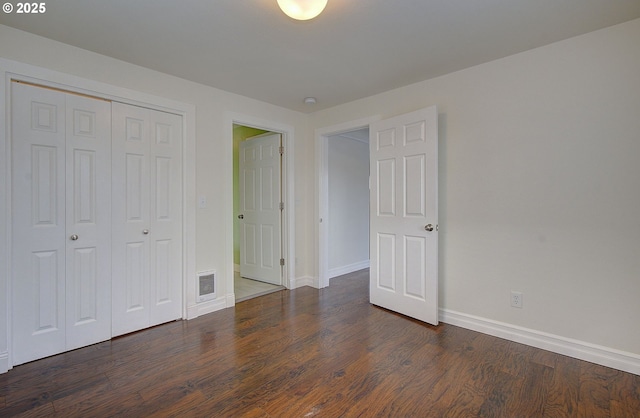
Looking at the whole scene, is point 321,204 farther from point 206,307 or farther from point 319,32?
point 319,32

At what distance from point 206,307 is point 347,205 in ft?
9.02

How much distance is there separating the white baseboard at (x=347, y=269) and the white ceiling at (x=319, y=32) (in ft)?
9.51

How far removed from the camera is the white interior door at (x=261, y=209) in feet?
13.6

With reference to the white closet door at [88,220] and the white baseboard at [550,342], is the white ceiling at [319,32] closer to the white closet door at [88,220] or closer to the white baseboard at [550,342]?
the white closet door at [88,220]

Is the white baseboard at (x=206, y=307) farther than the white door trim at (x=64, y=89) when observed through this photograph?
Yes

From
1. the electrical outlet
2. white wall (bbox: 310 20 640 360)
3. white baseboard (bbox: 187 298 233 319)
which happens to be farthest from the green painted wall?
the electrical outlet

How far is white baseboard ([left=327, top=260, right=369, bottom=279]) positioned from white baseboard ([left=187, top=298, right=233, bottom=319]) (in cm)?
174

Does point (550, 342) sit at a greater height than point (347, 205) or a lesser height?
lesser

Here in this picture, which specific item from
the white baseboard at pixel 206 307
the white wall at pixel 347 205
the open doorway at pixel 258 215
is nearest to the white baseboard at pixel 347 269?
the white wall at pixel 347 205

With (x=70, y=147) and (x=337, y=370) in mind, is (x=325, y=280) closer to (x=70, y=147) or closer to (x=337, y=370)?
(x=337, y=370)

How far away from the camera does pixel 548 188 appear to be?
238cm

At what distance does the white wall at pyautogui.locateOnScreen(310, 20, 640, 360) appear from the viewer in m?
2.10

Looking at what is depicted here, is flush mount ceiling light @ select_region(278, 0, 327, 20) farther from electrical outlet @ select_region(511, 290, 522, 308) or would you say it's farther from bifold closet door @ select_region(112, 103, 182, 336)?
electrical outlet @ select_region(511, 290, 522, 308)

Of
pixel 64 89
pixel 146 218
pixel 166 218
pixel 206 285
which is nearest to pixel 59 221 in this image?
pixel 146 218
